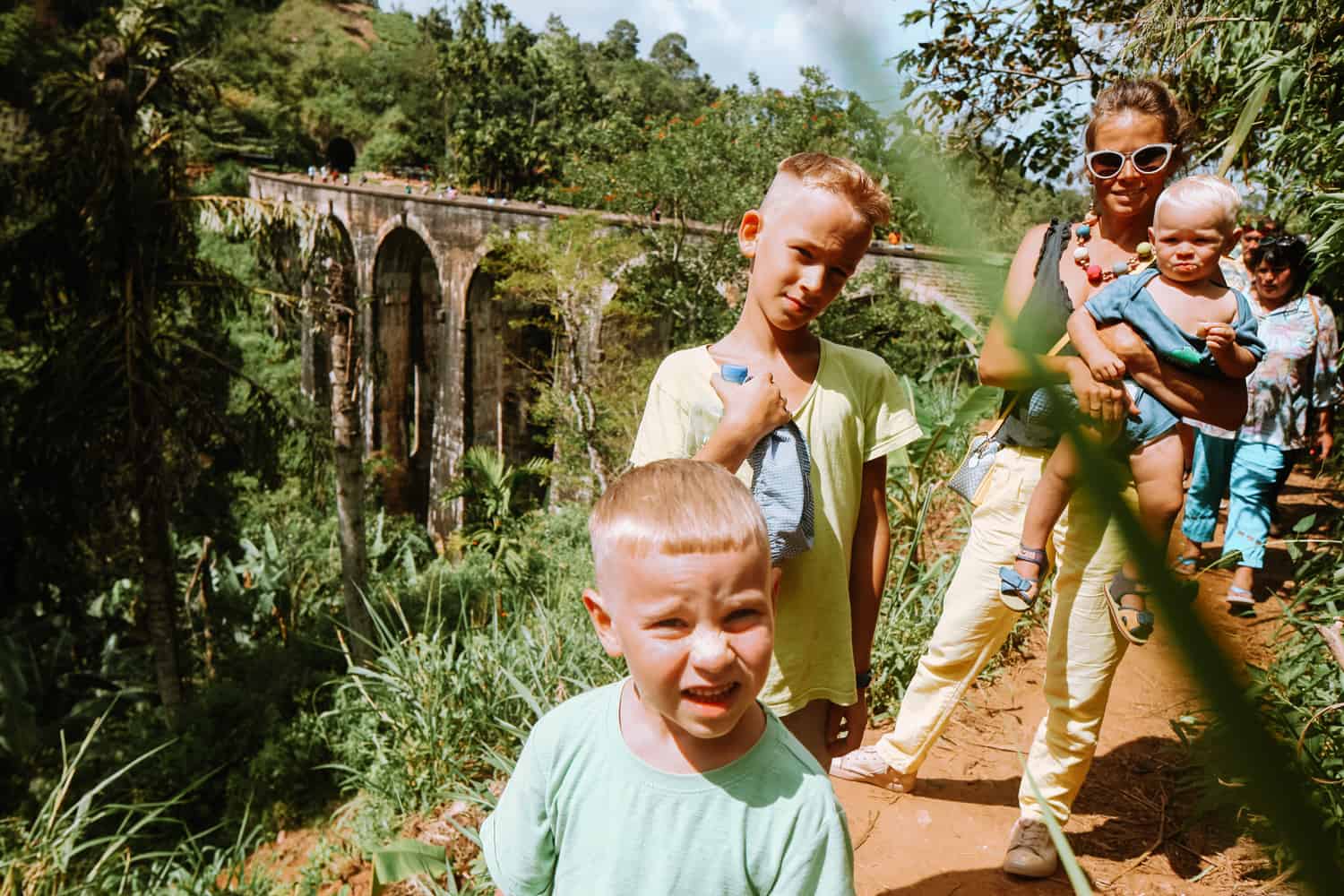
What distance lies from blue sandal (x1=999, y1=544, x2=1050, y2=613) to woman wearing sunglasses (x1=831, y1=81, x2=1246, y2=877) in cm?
5

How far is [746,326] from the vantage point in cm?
146

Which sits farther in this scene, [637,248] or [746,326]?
[637,248]

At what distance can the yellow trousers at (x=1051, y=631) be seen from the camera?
5.99 ft

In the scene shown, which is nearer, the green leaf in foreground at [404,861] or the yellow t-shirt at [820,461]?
the yellow t-shirt at [820,461]

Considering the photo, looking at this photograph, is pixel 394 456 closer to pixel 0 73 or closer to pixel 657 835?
pixel 0 73

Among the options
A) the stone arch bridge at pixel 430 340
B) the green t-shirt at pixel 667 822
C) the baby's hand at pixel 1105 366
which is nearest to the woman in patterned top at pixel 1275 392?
the baby's hand at pixel 1105 366

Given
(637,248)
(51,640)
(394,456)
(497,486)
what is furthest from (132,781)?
(394,456)

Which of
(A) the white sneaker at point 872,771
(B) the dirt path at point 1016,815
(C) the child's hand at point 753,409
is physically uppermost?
(C) the child's hand at point 753,409

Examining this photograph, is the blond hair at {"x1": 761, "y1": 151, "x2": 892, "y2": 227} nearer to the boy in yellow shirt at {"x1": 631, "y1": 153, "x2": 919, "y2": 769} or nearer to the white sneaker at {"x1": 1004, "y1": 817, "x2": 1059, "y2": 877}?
the boy in yellow shirt at {"x1": 631, "y1": 153, "x2": 919, "y2": 769}

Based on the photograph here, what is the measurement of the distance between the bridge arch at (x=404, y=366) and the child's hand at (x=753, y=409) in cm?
1716

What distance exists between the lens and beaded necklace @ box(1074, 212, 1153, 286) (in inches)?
66.4

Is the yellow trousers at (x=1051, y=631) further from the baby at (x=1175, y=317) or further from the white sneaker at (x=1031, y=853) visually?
the baby at (x=1175, y=317)

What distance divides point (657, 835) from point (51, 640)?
976cm

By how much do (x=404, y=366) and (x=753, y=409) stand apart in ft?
61.6
